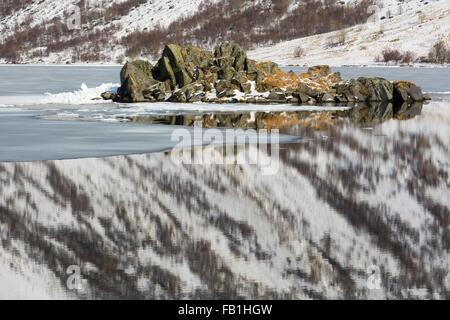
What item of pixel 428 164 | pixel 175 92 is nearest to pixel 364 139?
pixel 428 164

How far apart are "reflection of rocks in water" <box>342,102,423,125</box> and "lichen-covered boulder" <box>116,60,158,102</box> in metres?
14.3

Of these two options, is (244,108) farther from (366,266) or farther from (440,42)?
(440,42)

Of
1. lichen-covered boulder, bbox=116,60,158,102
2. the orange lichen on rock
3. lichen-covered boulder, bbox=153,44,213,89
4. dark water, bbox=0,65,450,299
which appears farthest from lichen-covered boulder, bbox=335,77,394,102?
dark water, bbox=0,65,450,299

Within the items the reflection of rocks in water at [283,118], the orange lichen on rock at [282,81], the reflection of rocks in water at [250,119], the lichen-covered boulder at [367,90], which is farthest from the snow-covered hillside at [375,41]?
the reflection of rocks in water at [250,119]

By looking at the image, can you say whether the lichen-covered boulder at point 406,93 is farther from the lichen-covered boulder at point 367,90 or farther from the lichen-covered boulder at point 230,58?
the lichen-covered boulder at point 230,58

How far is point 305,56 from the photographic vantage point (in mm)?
174875

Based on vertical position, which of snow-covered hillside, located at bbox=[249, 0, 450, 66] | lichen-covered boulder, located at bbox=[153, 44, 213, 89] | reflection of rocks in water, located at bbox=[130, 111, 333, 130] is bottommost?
snow-covered hillside, located at bbox=[249, 0, 450, 66]

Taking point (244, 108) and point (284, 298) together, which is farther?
point (244, 108)

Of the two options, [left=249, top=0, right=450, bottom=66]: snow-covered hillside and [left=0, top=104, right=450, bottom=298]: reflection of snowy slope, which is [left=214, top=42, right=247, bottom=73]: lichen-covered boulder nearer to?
[left=0, top=104, right=450, bottom=298]: reflection of snowy slope

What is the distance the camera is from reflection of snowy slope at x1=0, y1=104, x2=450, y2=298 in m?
9.98

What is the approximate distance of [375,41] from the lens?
17238cm

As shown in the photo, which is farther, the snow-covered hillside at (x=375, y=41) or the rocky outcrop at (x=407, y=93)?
the snow-covered hillside at (x=375, y=41)

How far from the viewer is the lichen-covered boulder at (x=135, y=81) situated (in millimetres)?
50406
